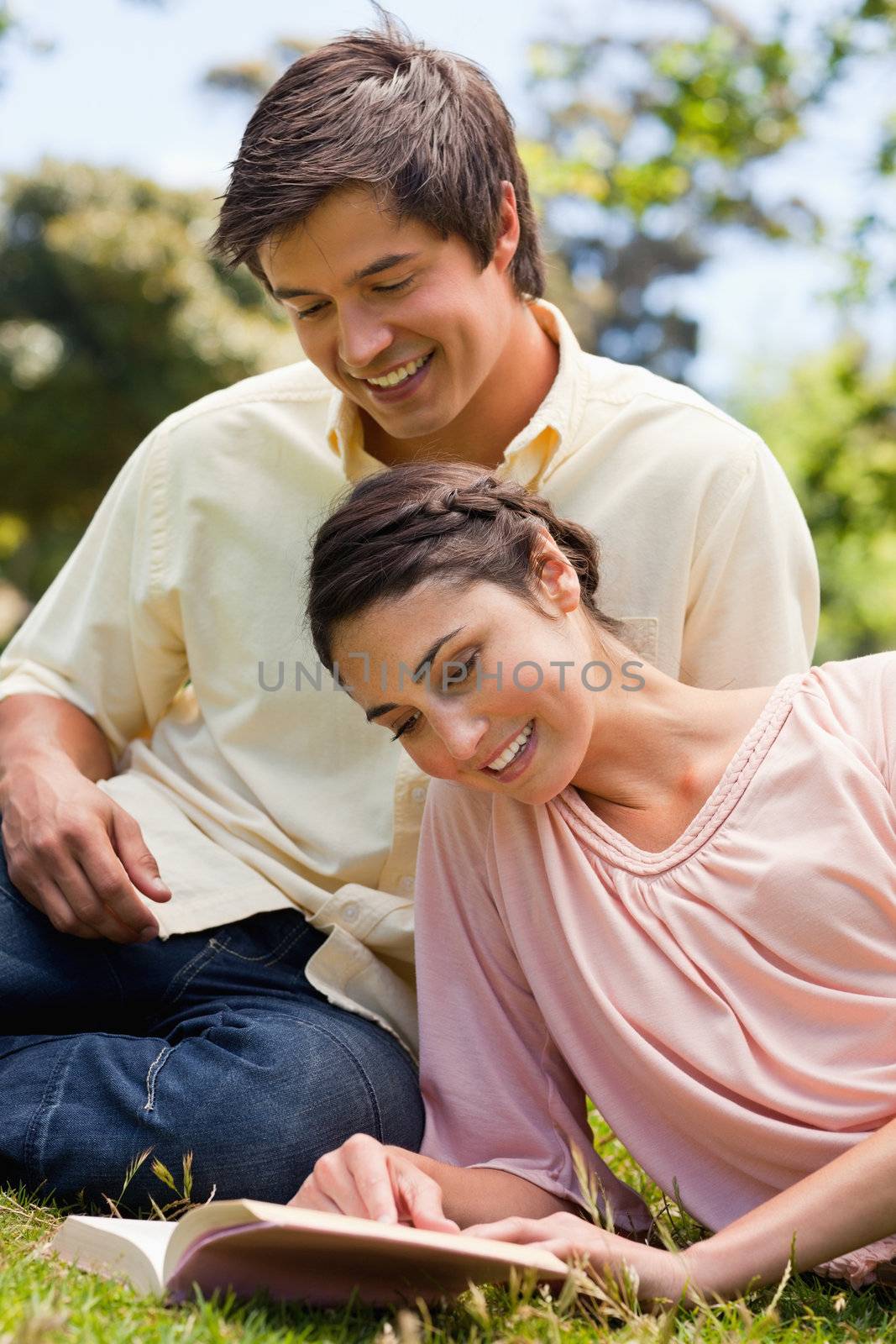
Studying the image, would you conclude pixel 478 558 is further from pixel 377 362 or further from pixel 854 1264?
pixel 854 1264

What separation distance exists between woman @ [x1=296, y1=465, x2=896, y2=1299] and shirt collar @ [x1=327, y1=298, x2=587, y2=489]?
455 millimetres

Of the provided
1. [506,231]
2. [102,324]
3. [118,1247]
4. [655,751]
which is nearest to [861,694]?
[655,751]

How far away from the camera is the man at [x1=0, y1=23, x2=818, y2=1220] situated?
9.23 feet

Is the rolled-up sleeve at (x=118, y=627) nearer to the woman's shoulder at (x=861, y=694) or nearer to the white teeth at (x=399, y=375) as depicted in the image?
the white teeth at (x=399, y=375)

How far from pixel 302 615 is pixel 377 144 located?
3.49 feet

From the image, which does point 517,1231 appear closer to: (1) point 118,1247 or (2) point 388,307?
(1) point 118,1247

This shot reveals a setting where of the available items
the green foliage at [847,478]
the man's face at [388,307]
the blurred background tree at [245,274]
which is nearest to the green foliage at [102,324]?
the blurred background tree at [245,274]

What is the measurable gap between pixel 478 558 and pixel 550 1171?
110cm

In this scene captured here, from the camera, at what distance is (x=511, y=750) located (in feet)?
8.43

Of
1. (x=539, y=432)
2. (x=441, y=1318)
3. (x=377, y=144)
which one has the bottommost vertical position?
(x=441, y=1318)

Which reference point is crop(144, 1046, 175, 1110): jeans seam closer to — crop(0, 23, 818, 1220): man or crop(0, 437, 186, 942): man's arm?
crop(0, 23, 818, 1220): man

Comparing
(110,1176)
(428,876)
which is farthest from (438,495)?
(110,1176)

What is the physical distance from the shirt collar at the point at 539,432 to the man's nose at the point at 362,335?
35cm

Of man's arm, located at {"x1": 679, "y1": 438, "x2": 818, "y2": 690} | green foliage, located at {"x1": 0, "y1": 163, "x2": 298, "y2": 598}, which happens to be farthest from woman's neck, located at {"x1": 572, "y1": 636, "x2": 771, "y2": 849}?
green foliage, located at {"x1": 0, "y1": 163, "x2": 298, "y2": 598}
